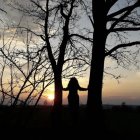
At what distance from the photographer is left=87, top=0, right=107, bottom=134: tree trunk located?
1221 centimetres

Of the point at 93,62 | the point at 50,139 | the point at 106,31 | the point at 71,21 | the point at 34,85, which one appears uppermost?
the point at 71,21

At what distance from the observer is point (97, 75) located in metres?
12.3

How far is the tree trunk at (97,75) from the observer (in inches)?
481

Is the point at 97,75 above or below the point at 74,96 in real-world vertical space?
above

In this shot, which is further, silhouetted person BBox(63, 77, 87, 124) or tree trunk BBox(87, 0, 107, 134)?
tree trunk BBox(87, 0, 107, 134)

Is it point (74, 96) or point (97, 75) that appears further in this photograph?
point (97, 75)

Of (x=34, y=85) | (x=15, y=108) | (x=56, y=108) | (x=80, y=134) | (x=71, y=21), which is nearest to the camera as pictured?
(x=15, y=108)

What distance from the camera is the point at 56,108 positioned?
736 inches

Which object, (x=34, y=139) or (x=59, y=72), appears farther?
(x=59, y=72)

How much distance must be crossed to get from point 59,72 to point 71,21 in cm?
321

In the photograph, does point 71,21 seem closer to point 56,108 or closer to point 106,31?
point 56,108

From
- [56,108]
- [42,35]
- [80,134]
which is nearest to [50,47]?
[42,35]

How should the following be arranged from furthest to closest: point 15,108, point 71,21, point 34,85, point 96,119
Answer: point 71,21
point 96,119
point 34,85
point 15,108

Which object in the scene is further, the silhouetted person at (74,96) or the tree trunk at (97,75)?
the tree trunk at (97,75)
